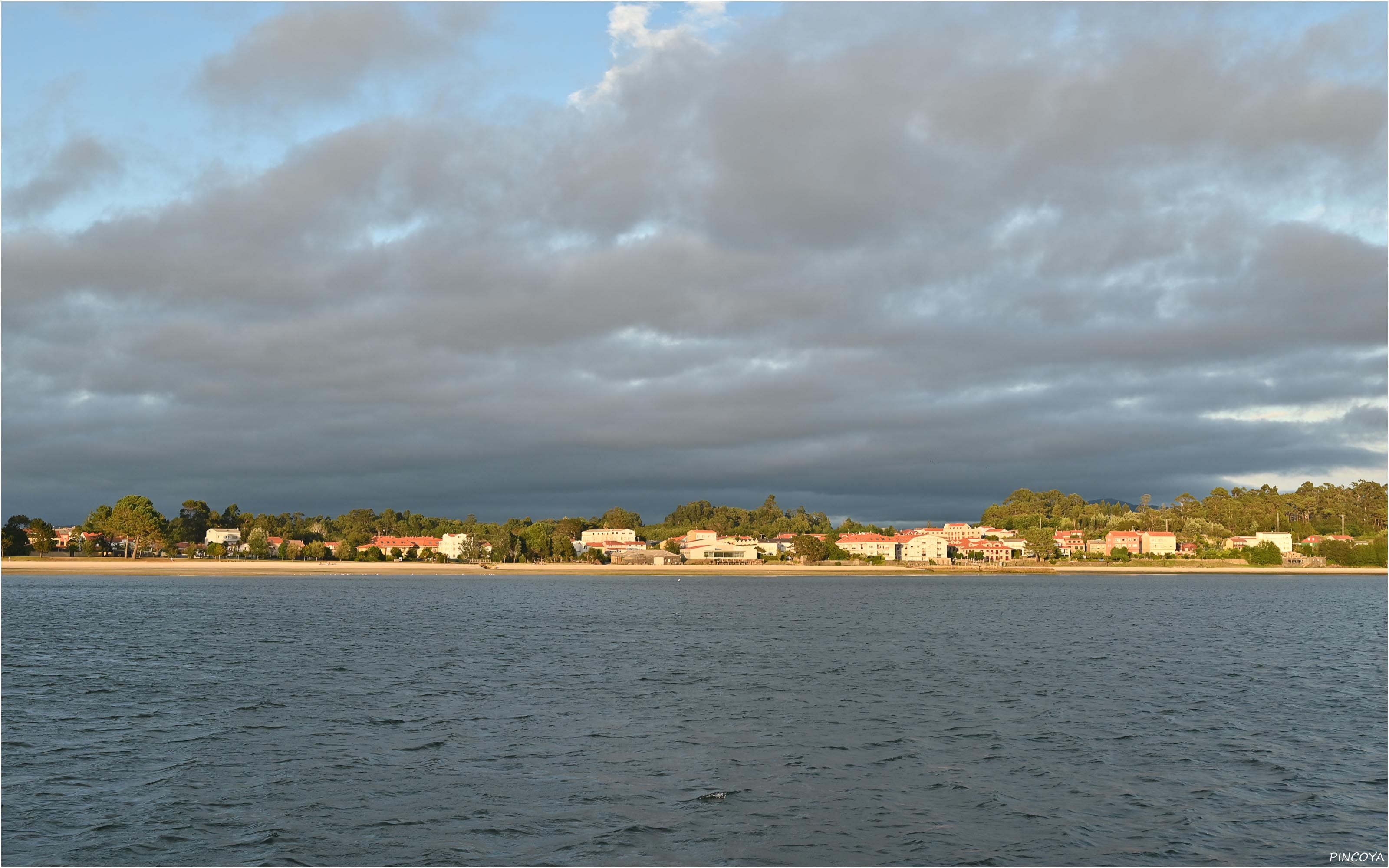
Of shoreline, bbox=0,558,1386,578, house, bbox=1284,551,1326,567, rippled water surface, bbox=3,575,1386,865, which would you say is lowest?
shoreline, bbox=0,558,1386,578

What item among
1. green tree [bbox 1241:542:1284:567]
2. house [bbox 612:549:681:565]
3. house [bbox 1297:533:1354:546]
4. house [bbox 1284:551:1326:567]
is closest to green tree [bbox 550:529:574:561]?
house [bbox 612:549:681:565]

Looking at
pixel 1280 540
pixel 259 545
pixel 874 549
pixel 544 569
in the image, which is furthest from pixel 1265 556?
pixel 259 545

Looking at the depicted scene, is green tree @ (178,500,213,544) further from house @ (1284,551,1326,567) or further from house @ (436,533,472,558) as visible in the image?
house @ (1284,551,1326,567)

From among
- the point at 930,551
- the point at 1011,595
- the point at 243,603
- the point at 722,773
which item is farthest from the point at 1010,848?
the point at 930,551

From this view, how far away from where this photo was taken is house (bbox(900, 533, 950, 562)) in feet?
637

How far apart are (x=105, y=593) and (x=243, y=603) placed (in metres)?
23.1

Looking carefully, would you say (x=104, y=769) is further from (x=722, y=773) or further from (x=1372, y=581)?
(x=1372, y=581)

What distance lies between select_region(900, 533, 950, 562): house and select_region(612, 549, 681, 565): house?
162ft

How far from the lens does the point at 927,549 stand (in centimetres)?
19438

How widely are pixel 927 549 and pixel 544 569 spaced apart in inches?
3237

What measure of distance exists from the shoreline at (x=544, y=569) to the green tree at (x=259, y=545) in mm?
8559

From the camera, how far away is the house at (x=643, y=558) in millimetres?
183625

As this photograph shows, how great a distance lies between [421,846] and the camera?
567 inches

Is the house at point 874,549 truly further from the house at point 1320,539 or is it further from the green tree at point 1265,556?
the house at point 1320,539
